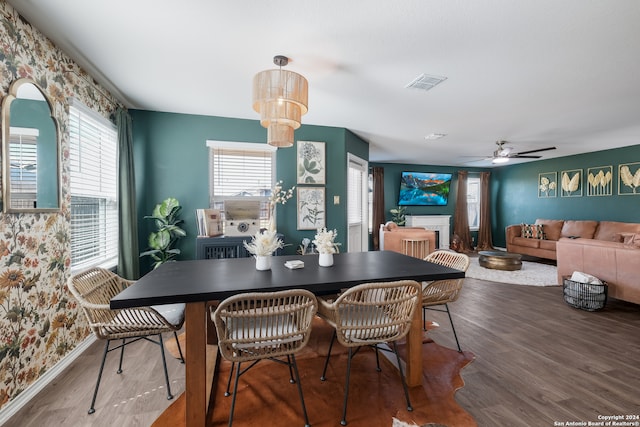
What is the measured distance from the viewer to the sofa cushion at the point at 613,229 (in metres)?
5.28

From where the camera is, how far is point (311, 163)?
421 cm

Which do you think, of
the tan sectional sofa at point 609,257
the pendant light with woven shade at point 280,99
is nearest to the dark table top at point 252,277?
the pendant light with woven shade at point 280,99

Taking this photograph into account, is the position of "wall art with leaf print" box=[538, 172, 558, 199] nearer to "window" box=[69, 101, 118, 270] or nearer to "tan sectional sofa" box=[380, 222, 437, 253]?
"tan sectional sofa" box=[380, 222, 437, 253]

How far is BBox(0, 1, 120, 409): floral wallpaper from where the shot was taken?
1743 millimetres

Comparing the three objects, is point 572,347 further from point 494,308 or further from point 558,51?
point 558,51

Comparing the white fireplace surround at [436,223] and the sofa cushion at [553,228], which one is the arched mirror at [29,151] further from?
the sofa cushion at [553,228]

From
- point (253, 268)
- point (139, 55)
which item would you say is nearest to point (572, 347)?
point (253, 268)

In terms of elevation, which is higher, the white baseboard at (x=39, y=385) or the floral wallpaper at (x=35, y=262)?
the floral wallpaper at (x=35, y=262)

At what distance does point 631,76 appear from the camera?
263 cm

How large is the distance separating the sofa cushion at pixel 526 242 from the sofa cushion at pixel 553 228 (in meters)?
0.43

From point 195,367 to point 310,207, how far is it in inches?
113

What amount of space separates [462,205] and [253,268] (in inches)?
302

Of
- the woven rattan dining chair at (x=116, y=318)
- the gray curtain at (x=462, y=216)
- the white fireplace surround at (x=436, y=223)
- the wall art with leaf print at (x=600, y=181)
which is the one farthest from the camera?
the gray curtain at (x=462, y=216)

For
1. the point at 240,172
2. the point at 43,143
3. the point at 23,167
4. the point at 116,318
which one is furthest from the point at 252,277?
the point at 240,172
